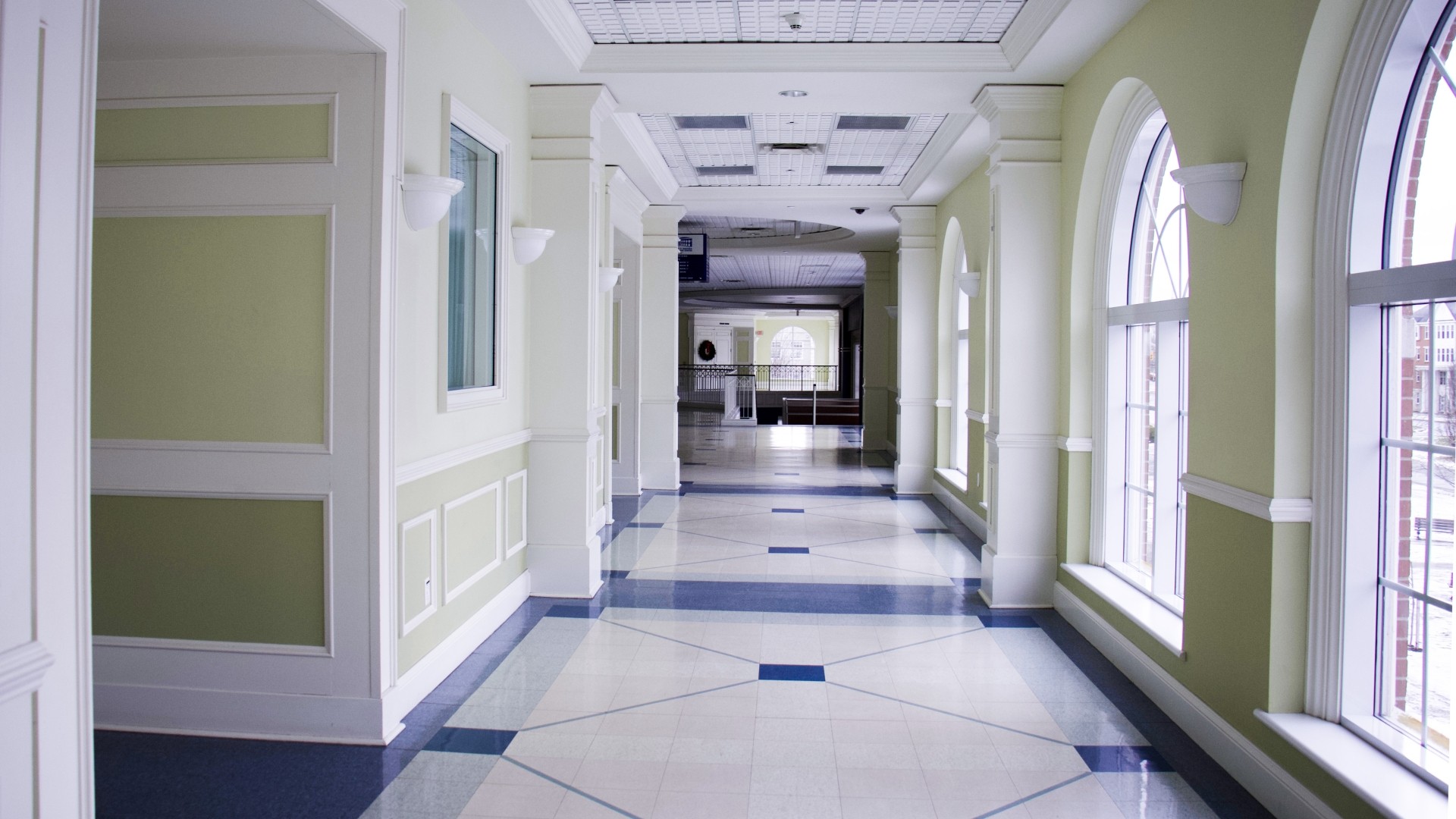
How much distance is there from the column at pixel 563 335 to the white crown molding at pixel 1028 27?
6.94ft

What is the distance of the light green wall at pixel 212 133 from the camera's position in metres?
3.09

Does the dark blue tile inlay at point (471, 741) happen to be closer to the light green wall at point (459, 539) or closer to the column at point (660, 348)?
the light green wall at point (459, 539)

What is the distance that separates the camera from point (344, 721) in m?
3.15

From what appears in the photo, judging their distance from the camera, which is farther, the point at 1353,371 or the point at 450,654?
the point at 450,654

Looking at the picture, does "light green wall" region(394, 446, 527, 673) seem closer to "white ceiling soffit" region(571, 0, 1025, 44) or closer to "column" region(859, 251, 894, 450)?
"white ceiling soffit" region(571, 0, 1025, 44)

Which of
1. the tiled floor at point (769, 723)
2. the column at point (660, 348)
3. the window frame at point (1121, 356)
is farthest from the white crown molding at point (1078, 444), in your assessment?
the column at point (660, 348)

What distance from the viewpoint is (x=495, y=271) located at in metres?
4.44

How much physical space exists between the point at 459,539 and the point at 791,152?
4.26 metres

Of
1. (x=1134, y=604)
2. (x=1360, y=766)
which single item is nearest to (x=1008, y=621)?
(x=1134, y=604)

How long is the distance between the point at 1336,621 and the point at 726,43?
12.0 ft

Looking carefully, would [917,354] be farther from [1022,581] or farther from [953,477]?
[1022,581]

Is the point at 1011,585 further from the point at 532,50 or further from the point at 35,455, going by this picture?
the point at 35,455

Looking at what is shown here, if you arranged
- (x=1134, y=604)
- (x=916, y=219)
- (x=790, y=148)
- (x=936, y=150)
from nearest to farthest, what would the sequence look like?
(x=1134, y=604)
(x=936, y=150)
(x=790, y=148)
(x=916, y=219)

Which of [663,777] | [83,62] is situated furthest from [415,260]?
[663,777]
